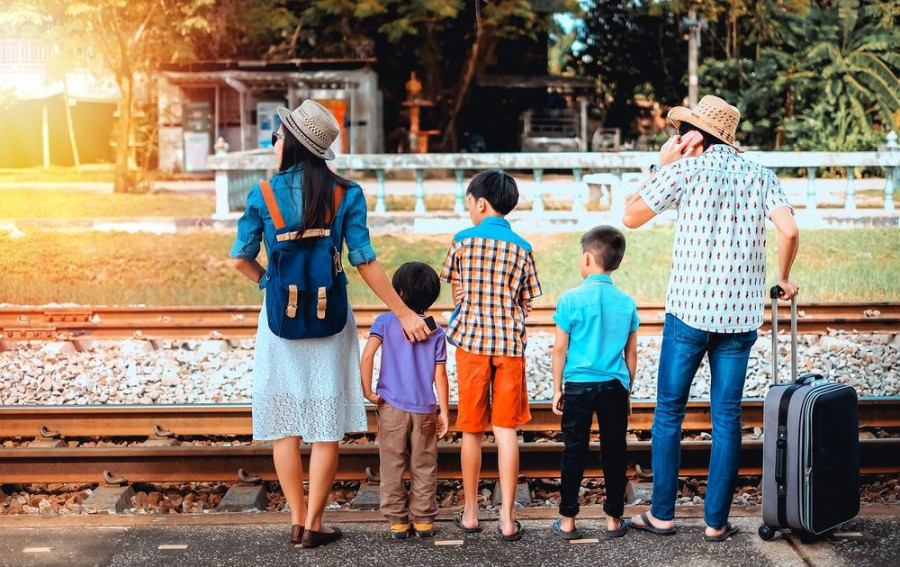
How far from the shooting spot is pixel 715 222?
14.1ft

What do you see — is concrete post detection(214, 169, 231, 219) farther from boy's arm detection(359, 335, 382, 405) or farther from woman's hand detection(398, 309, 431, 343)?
woman's hand detection(398, 309, 431, 343)

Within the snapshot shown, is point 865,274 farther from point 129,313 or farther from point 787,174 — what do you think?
point 787,174

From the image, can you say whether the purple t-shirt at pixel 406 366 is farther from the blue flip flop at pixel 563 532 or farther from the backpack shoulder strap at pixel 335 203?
the blue flip flop at pixel 563 532

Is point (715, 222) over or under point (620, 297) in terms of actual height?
over

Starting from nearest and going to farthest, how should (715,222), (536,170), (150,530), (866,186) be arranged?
1. (715,222)
2. (150,530)
3. (536,170)
4. (866,186)

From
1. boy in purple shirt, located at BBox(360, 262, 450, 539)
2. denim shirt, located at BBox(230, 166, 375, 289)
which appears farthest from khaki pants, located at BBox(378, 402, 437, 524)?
denim shirt, located at BBox(230, 166, 375, 289)

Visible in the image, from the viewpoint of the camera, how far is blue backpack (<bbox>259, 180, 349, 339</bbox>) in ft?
13.6

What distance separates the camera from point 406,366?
4.48 meters

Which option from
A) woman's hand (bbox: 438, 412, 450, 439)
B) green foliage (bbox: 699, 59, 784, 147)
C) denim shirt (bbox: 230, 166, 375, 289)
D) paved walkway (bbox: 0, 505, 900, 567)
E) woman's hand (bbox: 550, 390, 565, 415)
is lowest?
paved walkway (bbox: 0, 505, 900, 567)

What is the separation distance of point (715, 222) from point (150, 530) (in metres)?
2.65

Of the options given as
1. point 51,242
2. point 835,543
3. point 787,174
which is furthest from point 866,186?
point 835,543

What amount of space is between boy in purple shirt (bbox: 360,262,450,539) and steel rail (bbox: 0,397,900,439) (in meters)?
1.51

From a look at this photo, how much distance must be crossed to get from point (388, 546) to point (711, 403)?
143cm

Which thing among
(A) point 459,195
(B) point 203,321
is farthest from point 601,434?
(A) point 459,195
